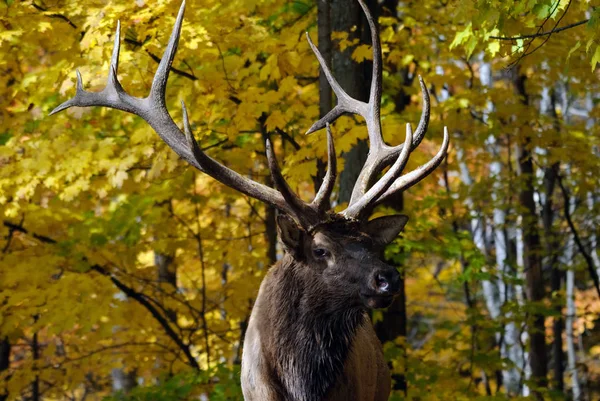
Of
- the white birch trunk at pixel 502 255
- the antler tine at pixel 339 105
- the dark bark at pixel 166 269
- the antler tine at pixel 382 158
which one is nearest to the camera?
the antler tine at pixel 382 158

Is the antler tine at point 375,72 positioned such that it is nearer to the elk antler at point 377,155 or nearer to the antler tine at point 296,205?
the elk antler at point 377,155

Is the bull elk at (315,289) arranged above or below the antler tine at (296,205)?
below

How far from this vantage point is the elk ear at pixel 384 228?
16.9 feet

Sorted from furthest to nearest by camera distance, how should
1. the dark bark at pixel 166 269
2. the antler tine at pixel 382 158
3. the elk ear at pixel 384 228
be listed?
the dark bark at pixel 166 269 < the antler tine at pixel 382 158 < the elk ear at pixel 384 228

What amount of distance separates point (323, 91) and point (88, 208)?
3665 mm

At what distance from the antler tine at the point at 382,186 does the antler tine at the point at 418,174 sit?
97 millimetres

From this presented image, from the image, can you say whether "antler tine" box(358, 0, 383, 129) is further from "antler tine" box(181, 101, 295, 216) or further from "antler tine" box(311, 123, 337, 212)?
"antler tine" box(181, 101, 295, 216)

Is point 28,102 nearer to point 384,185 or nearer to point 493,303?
point 384,185

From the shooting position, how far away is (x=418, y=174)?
5.09 metres

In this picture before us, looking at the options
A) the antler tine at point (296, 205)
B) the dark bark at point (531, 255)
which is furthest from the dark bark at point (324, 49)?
the dark bark at point (531, 255)

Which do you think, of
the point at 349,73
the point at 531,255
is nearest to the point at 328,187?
the point at 349,73

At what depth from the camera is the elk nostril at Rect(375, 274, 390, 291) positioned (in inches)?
181

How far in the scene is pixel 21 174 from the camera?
7.36 meters

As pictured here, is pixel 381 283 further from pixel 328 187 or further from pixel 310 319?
pixel 328 187
